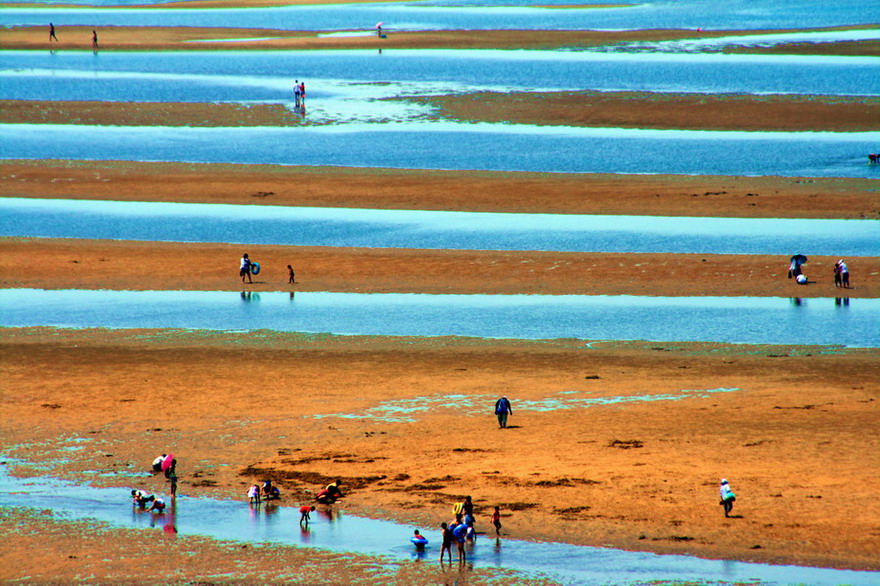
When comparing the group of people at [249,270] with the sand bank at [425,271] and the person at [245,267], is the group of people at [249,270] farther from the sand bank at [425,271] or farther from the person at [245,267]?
the sand bank at [425,271]

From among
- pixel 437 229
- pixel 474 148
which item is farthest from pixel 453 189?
pixel 474 148

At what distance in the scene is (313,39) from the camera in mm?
110250

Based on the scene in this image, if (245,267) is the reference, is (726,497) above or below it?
below

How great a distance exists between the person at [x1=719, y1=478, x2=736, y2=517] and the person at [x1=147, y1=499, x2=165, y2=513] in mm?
12222

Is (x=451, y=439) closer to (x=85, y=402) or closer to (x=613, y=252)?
(x=85, y=402)

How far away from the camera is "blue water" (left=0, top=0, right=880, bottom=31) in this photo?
12038cm

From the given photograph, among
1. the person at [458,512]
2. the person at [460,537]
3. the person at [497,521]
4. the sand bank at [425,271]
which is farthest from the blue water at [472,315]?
the person at [460,537]

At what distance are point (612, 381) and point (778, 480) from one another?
8941 millimetres

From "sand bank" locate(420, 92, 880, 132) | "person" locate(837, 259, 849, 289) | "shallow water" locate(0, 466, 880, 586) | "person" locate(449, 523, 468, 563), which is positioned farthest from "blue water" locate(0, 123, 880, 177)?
"person" locate(449, 523, 468, 563)

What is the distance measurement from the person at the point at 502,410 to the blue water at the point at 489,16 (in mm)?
90635

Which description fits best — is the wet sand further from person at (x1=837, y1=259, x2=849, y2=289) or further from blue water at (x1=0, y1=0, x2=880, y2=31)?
person at (x1=837, y1=259, x2=849, y2=289)

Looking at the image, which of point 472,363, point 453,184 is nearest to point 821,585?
point 472,363

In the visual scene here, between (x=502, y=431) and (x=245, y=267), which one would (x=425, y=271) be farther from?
(x=502, y=431)

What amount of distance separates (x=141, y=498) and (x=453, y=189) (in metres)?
36.0
